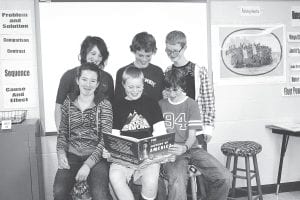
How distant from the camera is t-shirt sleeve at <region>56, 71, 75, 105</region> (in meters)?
3.10

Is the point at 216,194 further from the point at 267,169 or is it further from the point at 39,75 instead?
the point at 39,75

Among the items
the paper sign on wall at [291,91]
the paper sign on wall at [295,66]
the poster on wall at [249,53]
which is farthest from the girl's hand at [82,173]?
the paper sign on wall at [295,66]

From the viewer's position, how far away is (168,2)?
3.31 m

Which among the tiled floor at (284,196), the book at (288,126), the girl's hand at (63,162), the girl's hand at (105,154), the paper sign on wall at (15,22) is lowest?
the tiled floor at (284,196)

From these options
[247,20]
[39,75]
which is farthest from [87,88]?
[247,20]

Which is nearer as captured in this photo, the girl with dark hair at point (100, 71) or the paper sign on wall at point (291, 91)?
the girl with dark hair at point (100, 71)

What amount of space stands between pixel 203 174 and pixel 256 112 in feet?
3.83

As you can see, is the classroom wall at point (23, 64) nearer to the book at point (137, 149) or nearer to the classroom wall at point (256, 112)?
the book at point (137, 149)

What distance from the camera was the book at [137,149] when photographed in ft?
7.75

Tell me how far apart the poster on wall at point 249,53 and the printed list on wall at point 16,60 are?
169 cm

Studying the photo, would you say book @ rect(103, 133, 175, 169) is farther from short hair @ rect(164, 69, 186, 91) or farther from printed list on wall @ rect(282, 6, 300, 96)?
printed list on wall @ rect(282, 6, 300, 96)

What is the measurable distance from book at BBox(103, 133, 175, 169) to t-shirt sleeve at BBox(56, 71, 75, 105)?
31.0 inches

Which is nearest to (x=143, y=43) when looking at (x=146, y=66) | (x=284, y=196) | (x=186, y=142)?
(x=146, y=66)

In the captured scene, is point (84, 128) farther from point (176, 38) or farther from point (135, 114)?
point (176, 38)
